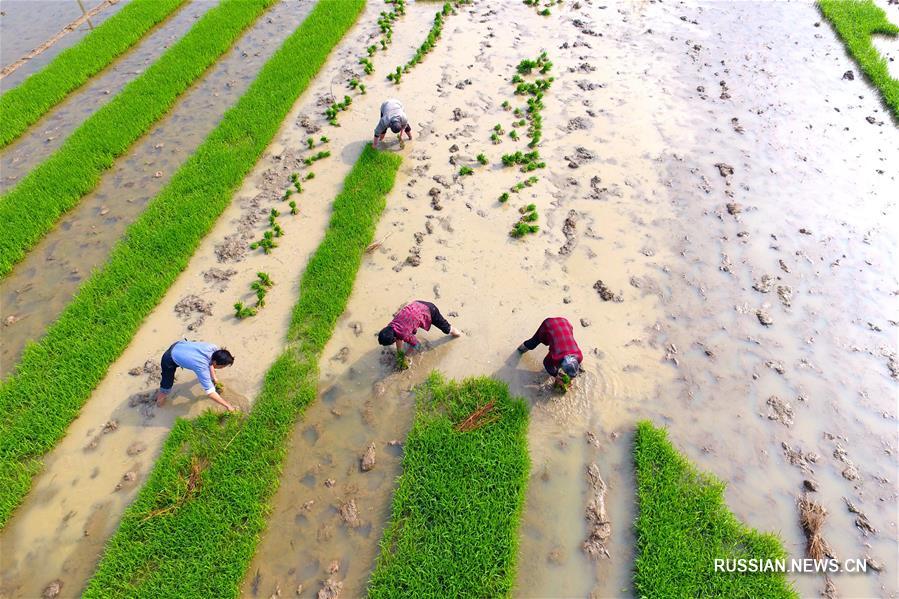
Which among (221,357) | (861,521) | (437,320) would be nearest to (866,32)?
(861,521)

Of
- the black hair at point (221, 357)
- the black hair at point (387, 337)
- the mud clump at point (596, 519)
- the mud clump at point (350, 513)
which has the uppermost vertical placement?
the black hair at point (387, 337)

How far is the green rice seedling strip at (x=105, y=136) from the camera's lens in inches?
315

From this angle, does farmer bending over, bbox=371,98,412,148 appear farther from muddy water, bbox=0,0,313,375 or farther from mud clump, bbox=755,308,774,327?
mud clump, bbox=755,308,774,327

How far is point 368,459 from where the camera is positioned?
18.2 ft

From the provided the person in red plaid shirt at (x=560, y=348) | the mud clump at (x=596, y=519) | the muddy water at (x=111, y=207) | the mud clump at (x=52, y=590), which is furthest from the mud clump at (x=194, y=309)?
the mud clump at (x=596, y=519)

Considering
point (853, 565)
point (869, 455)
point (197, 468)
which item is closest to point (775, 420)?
point (869, 455)

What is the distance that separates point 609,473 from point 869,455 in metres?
3.09

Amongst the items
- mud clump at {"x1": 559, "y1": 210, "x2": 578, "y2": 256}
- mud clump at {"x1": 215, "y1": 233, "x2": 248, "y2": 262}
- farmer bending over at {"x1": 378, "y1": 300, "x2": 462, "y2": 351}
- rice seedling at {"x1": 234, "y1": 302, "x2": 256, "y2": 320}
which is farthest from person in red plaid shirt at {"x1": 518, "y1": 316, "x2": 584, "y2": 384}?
mud clump at {"x1": 215, "y1": 233, "x2": 248, "y2": 262}

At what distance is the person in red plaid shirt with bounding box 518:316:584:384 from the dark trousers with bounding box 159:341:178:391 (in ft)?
14.5

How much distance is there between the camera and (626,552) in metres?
4.93

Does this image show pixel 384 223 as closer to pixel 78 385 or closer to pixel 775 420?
pixel 78 385

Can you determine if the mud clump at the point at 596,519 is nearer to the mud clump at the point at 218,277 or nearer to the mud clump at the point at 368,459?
the mud clump at the point at 368,459

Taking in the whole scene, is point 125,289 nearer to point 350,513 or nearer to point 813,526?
point 350,513

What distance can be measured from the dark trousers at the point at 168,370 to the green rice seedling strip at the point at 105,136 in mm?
4087
